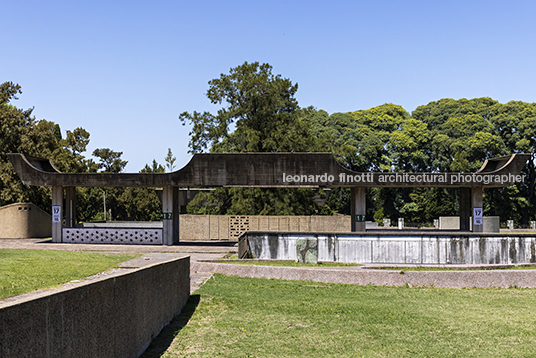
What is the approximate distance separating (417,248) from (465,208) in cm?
1811

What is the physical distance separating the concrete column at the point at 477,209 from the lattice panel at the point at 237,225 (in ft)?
49.1

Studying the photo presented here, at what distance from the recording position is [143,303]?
8547 millimetres

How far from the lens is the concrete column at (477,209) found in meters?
34.1

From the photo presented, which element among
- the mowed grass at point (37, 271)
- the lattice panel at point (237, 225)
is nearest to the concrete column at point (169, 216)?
the lattice panel at point (237, 225)

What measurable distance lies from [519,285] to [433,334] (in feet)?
25.1

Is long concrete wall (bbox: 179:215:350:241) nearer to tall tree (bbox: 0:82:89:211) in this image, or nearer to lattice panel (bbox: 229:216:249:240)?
lattice panel (bbox: 229:216:249:240)

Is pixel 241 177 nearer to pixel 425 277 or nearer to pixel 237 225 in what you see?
pixel 237 225

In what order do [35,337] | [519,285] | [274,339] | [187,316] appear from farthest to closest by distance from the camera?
[519,285] → [187,316] → [274,339] → [35,337]

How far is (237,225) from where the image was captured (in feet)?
128

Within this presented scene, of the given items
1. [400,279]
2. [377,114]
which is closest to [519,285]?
[400,279]

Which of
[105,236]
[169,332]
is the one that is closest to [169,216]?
[105,236]

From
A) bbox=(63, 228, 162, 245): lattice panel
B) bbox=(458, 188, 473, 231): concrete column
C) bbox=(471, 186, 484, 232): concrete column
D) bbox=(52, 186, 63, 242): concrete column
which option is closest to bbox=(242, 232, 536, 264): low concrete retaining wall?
bbox=(471, 186, 484, 232): concrete column

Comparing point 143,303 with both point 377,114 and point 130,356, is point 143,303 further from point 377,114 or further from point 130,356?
point 377,114

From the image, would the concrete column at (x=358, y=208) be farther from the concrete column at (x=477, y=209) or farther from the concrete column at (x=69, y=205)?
the concrete column at (x=69, y=205)
